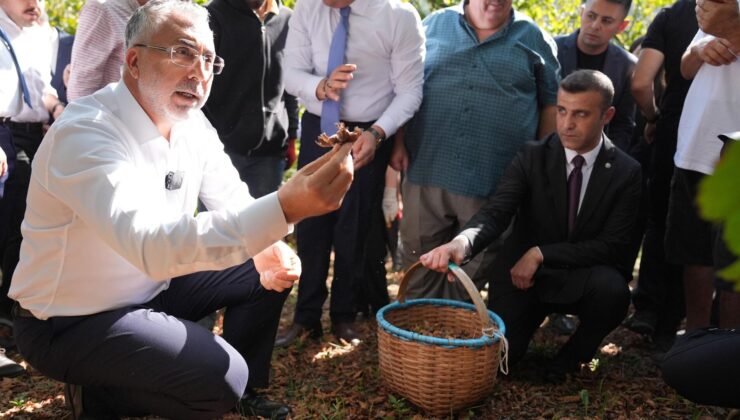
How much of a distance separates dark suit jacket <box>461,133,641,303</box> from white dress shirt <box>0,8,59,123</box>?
241cm

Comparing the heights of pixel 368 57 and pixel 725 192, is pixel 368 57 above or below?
below

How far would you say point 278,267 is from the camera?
288cm

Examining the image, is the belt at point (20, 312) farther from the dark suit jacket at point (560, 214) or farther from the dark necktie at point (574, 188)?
the dark necktie at point (574, 188)

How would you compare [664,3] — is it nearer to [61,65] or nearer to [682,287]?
[682,287]

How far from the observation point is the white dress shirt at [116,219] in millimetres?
2275

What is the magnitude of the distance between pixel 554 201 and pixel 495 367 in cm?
96

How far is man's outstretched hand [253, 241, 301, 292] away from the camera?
2838 mm

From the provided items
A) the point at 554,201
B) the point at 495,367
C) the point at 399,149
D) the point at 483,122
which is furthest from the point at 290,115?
the point at 495,367

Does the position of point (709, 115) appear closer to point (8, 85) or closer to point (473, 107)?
point (473, 107)

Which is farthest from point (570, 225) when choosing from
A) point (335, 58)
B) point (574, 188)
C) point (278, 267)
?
point (278, 267)

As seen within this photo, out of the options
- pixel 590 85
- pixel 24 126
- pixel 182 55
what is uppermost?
pixel 182 55

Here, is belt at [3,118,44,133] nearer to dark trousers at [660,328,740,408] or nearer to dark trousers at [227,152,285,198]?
dark trousers at [227,152,285,198]

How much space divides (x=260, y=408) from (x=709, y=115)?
2.48 meters

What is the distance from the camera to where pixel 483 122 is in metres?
4.08
